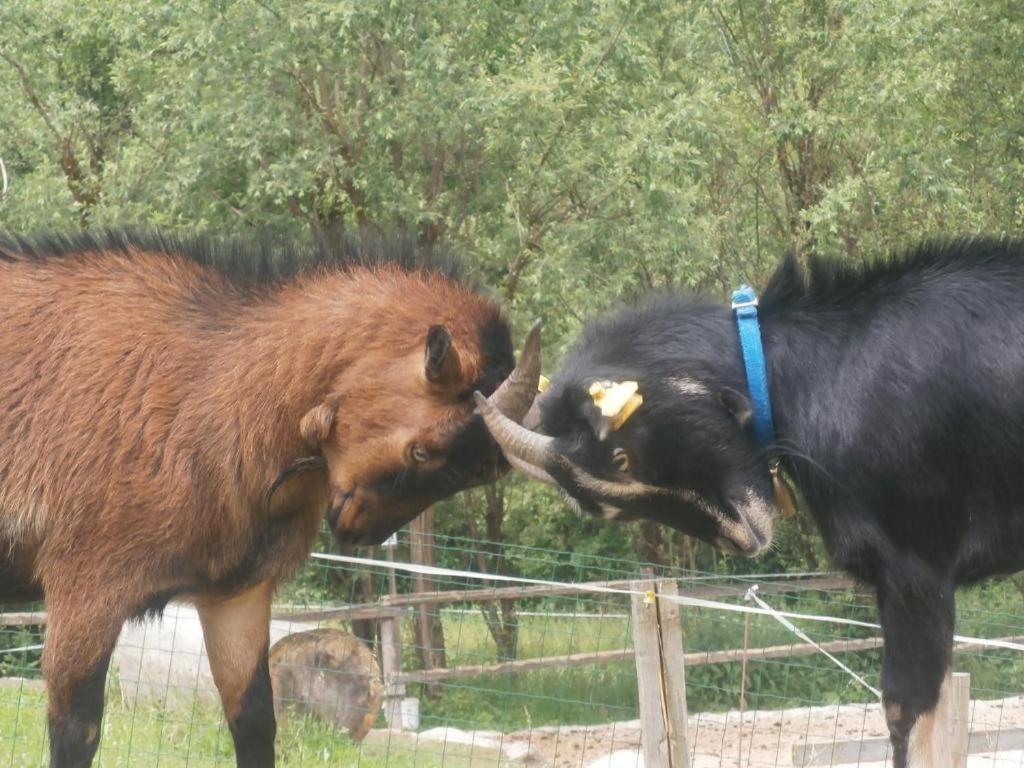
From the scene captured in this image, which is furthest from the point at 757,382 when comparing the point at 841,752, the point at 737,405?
the point at 841,752

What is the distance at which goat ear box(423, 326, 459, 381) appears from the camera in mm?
4961

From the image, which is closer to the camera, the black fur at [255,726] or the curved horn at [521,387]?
the curved horn at [521,387]

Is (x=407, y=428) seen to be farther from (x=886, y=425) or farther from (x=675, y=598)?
(x=675, y=598)

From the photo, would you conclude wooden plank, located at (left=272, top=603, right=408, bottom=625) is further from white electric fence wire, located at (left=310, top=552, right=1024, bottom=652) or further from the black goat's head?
the black goat's head

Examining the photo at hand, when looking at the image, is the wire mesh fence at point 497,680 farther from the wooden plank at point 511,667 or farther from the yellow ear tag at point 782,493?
the yellow ear tag at point 782,493

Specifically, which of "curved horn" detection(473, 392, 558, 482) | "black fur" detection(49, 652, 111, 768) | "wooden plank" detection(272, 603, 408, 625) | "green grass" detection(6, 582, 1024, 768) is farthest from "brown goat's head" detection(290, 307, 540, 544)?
"wooden plank" detection(272, 603, 408, 625)

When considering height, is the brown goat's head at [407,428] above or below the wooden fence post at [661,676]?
above

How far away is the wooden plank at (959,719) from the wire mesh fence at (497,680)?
1247 mm

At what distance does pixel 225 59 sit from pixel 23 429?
736 cm

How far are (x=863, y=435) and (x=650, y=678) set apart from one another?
2.38 metres

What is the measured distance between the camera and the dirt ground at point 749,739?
362 inches

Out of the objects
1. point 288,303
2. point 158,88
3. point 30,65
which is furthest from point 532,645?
point 288,303

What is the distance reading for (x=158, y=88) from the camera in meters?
13.3

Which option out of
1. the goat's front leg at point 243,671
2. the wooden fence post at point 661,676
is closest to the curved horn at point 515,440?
the goat's front leg at point 243,671
